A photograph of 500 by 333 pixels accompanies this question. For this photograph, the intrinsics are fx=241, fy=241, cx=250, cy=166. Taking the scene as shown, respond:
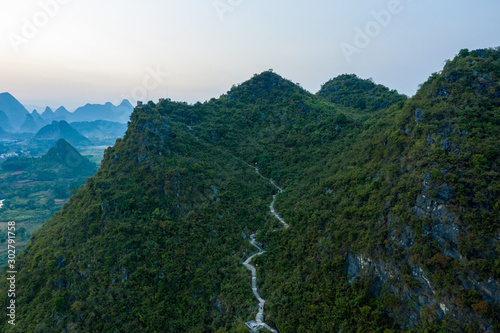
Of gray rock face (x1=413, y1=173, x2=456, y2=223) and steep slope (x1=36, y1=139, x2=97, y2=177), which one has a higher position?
gray rock face (x1=413, y1=173, x2=456, y2=223)

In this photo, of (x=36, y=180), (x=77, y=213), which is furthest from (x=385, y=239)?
(x=36, y=180)

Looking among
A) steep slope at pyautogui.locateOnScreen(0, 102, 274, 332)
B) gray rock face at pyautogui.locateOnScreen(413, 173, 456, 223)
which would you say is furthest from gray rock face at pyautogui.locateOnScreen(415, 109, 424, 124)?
steep slope at pyautogui.locateOnScreen(0, 102, 274, 332)

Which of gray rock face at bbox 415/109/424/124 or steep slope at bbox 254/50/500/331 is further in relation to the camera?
gray rock face at bbox 415/109/424/124

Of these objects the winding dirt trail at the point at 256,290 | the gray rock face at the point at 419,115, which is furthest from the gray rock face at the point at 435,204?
the winding dirt trail at the point at 256,290

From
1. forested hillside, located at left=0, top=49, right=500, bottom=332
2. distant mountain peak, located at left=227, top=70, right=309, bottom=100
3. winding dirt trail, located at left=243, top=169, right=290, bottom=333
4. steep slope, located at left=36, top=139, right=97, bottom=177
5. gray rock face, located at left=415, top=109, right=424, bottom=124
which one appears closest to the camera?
forested hillside, located at left=0, top=49, right=500, bottom=332

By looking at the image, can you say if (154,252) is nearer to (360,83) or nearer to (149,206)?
(149,206)

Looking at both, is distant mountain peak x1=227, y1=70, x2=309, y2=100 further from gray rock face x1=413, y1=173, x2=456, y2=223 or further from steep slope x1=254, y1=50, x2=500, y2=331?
gray rock face x1=413, y1=173, x2=456, y2=223

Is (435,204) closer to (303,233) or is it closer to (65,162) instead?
(303,233)

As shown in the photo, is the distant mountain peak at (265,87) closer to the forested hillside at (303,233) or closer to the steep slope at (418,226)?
the forested hillside at (303,233)
